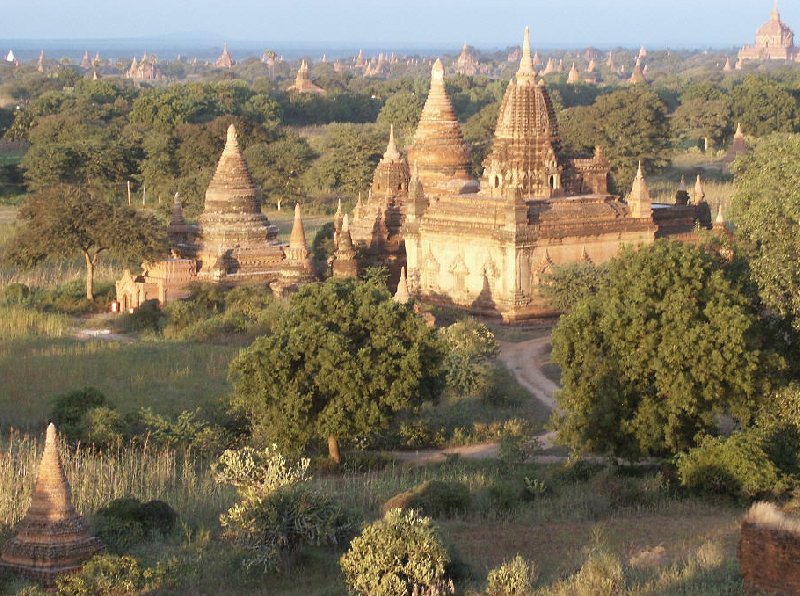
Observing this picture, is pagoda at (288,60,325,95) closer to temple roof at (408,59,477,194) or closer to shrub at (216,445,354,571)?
temple roof at (408,59,477,194)

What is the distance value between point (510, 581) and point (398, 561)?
3.39 feet

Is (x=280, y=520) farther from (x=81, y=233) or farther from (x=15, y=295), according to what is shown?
(x=81, y=233)

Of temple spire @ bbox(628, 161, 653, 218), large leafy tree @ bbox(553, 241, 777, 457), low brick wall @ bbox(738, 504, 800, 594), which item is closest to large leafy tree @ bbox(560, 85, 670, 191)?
temple spire @ bbox(628, 161, 653, 218)

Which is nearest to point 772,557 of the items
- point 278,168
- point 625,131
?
point 278,168

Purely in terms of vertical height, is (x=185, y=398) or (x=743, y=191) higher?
(x=743, y=191)

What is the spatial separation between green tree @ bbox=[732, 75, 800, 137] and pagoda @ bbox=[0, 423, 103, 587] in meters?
65.6

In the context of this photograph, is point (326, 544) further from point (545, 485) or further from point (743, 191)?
point (743, 191)

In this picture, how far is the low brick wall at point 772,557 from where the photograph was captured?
14172 mm

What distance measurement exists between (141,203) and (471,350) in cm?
3951

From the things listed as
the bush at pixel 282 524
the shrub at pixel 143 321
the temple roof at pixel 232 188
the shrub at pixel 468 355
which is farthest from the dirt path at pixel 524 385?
the temple roof at pixel 232 188

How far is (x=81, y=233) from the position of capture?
1506 inches

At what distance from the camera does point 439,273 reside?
36688 mm

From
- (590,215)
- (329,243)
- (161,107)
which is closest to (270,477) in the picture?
(590,215)

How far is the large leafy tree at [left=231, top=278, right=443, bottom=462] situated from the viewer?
22406 mm
